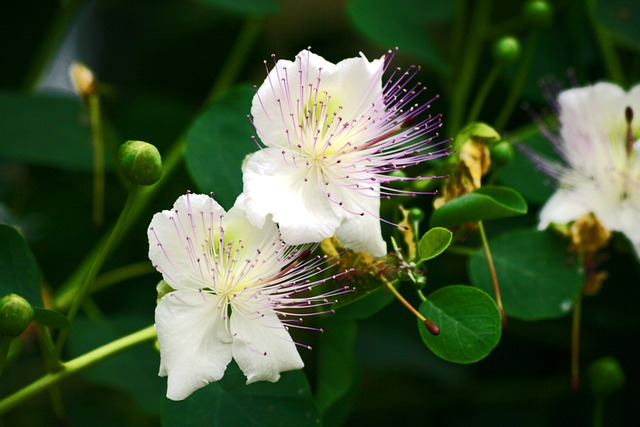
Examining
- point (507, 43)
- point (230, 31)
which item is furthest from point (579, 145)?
point (230, 31)

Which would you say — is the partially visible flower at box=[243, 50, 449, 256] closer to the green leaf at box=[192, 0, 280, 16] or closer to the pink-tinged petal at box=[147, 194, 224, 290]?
the pink-tinged petal at box=[147, 194, 224, 290]

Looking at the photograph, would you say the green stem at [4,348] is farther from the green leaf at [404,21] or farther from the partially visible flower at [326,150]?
the green leaf at [404,21]

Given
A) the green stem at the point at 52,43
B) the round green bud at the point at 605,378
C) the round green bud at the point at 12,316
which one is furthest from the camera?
the green stem at the point at 52,43

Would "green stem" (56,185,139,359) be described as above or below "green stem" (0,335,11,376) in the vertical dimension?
above

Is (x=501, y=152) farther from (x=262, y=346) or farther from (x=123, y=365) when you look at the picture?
(x=123, y=365)

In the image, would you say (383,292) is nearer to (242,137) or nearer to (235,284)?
(235,284)

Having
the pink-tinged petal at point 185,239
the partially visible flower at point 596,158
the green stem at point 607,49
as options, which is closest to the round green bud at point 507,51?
the partially visible flower at point 596,158

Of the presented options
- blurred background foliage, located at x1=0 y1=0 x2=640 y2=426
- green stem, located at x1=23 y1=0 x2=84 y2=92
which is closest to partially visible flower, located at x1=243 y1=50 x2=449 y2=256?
blurred background foliage, located at x1=0 y1=0 x2=640 y2=426
